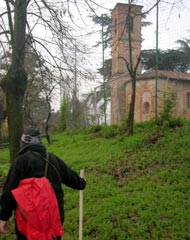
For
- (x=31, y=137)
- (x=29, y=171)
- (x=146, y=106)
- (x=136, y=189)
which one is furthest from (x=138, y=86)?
(x=29, y=171)

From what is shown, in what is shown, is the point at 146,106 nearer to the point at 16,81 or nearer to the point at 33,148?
the point at 16,81

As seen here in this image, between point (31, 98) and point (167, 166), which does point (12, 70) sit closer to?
point (167, 166)

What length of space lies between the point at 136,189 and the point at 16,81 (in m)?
3.47

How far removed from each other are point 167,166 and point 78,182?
5.02 meters

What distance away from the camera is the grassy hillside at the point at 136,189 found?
5938mm

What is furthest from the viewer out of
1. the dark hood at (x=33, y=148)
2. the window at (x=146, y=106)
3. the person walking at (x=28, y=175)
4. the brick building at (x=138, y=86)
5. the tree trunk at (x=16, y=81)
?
the window at (x=146, y=106)

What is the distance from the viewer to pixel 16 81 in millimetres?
7535

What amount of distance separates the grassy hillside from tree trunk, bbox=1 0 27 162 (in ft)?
6.19

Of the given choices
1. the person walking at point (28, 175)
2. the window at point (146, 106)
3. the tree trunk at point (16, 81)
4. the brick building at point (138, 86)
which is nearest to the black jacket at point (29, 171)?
the person walking at point (28, 175)

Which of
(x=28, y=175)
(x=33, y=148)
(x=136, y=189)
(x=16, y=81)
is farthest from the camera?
(x=136, y=189)

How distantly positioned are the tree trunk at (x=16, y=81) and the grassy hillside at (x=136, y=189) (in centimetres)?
189

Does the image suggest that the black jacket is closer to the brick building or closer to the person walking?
the person walking

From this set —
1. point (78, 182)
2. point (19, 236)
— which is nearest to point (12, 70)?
point (78, 182)

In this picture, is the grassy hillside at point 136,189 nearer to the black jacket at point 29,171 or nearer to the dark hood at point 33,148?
the black jacket at point 29,171
